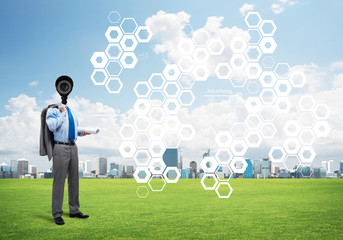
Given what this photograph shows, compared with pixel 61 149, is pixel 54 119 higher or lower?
higher

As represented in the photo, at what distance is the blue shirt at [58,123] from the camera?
454cm

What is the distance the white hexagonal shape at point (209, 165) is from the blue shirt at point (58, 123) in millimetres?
3599

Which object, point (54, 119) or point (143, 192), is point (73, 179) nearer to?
point (54, 119)

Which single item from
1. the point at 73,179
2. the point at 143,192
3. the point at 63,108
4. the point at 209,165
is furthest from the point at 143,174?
the point at 63,108

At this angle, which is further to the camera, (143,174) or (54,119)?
(143,174)

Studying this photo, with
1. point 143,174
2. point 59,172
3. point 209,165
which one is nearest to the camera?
point 59,172

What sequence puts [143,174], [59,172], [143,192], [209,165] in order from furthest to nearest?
[143,192] < [209,165] < [143,174] < [59,172]

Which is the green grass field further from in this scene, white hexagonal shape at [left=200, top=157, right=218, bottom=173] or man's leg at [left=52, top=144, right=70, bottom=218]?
white hexagonal shape at [left=200, top=157, right=218, bottom=173]

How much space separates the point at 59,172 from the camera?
464 centimetres

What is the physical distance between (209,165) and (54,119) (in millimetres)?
3985

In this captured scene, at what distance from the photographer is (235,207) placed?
593cm

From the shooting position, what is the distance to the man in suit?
181 inches

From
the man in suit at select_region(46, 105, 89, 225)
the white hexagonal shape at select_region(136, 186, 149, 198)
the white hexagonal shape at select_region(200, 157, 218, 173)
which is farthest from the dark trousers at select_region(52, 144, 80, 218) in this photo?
the white hexagonal shape at select_region(200, 157, 218, 173)

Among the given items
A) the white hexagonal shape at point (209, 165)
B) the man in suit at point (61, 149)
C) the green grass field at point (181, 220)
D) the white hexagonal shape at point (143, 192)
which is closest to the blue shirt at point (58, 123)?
the man in suit at point (61, 149)
